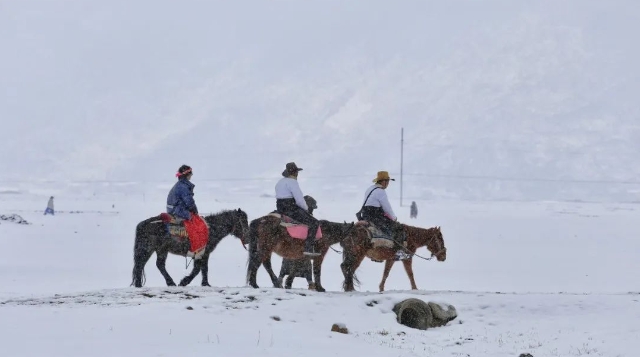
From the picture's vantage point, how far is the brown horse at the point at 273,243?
15625mm

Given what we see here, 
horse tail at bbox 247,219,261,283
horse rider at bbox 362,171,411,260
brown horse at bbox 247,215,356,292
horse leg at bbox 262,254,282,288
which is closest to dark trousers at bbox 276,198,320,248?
brown horse at bbox 247,215,356,292

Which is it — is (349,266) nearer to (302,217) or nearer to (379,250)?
(379,250)

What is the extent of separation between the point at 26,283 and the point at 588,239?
28.5 meters

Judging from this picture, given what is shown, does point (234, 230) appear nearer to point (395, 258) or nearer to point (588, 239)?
point (395, 258)

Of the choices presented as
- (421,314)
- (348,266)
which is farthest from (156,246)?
(421,314)

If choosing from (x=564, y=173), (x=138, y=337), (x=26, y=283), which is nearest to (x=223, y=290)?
(x=138, y=337)

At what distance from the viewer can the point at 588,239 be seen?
40625 mm

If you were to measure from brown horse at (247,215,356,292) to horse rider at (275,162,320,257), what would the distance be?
0.74 ft

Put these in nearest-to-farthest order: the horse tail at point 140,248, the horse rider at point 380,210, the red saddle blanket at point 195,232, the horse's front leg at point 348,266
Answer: the horse tail at point 140,248 < the red saddle blanket at point 195,232 < the horse's front leg at point 348,266 < the horse rider at point 380,210

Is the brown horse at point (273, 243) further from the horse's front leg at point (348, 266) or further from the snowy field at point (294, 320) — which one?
the snowy field at point (294, 320)

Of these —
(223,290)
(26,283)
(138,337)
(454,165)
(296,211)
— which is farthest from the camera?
(454,165)

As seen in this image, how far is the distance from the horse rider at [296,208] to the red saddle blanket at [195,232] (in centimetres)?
144

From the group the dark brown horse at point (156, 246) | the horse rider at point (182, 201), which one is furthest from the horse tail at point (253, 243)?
the horse rider at point (182, 201)

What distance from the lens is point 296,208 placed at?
15578mm
